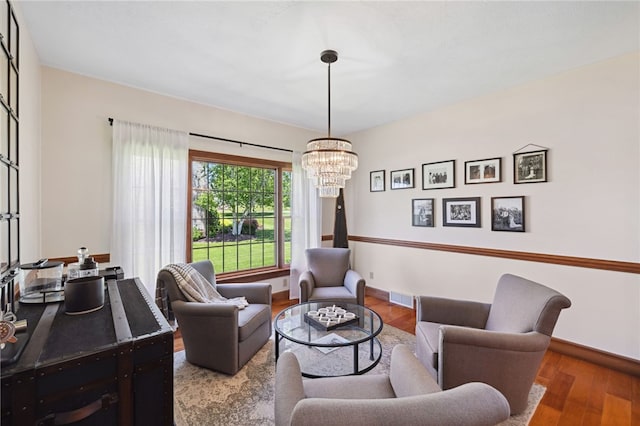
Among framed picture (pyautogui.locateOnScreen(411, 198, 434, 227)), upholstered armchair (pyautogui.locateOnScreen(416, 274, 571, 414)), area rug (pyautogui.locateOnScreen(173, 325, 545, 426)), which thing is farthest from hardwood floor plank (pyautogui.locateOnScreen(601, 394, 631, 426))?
framed picture (pyautogui.locateOnScreen(411, 198, 434, 227))

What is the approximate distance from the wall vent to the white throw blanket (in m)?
2.31

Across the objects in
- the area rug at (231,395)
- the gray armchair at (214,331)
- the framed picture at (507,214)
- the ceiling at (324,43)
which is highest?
the ceiling at (324,43)

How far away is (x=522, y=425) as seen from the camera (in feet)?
5.94

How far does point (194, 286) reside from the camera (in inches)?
101

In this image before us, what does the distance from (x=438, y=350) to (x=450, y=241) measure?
2.01 metres

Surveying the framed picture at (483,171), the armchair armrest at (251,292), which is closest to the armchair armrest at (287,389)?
the armchair armrest at (251,292)

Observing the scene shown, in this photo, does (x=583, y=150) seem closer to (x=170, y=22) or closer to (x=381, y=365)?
(x=381, y=365)

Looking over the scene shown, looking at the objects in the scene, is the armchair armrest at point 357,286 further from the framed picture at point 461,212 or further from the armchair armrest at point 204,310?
the armchair armrest at point 204,310

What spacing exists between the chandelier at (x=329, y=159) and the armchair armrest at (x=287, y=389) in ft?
4.88

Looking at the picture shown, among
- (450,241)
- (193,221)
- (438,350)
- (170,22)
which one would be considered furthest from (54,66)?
(450,241)

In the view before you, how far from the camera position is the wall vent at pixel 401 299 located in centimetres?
396

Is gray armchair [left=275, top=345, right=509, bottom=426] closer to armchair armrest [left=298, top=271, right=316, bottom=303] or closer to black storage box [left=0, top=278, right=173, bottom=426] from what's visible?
black storage box [left=0, top=278, right=173, bottom=426]

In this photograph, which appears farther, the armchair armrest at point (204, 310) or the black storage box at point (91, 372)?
the armchair armrest at point (204, 310)

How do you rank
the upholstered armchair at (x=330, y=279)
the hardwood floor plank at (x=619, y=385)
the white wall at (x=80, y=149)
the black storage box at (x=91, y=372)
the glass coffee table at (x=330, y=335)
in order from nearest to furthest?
the black storage box at (x=91, y=372) < the hardwood floor plank at (x=619, y=385) < the glass coffee table at (x=330, y=335) < the white wall at (x=80, y=149) < the upholstered armchair at (x=330, y=279)
